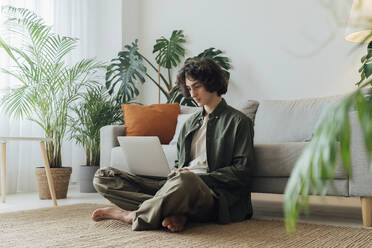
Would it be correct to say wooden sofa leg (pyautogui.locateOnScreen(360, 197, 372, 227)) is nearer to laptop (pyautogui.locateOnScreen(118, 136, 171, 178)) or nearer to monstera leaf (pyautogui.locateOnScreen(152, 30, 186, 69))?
laptop (pyautogui.locateOnScreen(118, 136, 171, 178))

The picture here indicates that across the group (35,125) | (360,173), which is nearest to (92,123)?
(35,125)

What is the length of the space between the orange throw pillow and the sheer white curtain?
116cm

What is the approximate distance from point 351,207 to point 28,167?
2831 millimetres

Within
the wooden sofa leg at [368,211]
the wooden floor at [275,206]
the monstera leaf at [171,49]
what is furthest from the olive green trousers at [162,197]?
the monstera leaf at [171,49]

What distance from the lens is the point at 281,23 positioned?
154 inches

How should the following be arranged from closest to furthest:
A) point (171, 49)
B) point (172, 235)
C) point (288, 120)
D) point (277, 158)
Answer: point (172, 235), point (277, 158), point (288, 120), point (171, 49)

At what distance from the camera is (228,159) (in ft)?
7.23

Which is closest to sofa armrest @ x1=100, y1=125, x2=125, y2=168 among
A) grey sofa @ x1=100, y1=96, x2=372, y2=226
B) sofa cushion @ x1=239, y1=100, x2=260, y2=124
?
grey sofa @ x1=100, y1=96, x2=372, y2=226

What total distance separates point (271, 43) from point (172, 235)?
101 inches

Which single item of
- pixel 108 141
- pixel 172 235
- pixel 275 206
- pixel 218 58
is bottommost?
pixel 275 206

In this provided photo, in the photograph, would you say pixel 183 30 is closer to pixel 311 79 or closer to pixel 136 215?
pixel 311 79

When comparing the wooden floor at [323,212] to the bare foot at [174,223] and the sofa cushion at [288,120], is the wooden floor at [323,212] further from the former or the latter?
the bare foot at [174,223]

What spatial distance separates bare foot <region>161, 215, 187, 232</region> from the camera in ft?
6.17

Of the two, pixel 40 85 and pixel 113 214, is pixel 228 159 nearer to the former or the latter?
pixel 113 214
